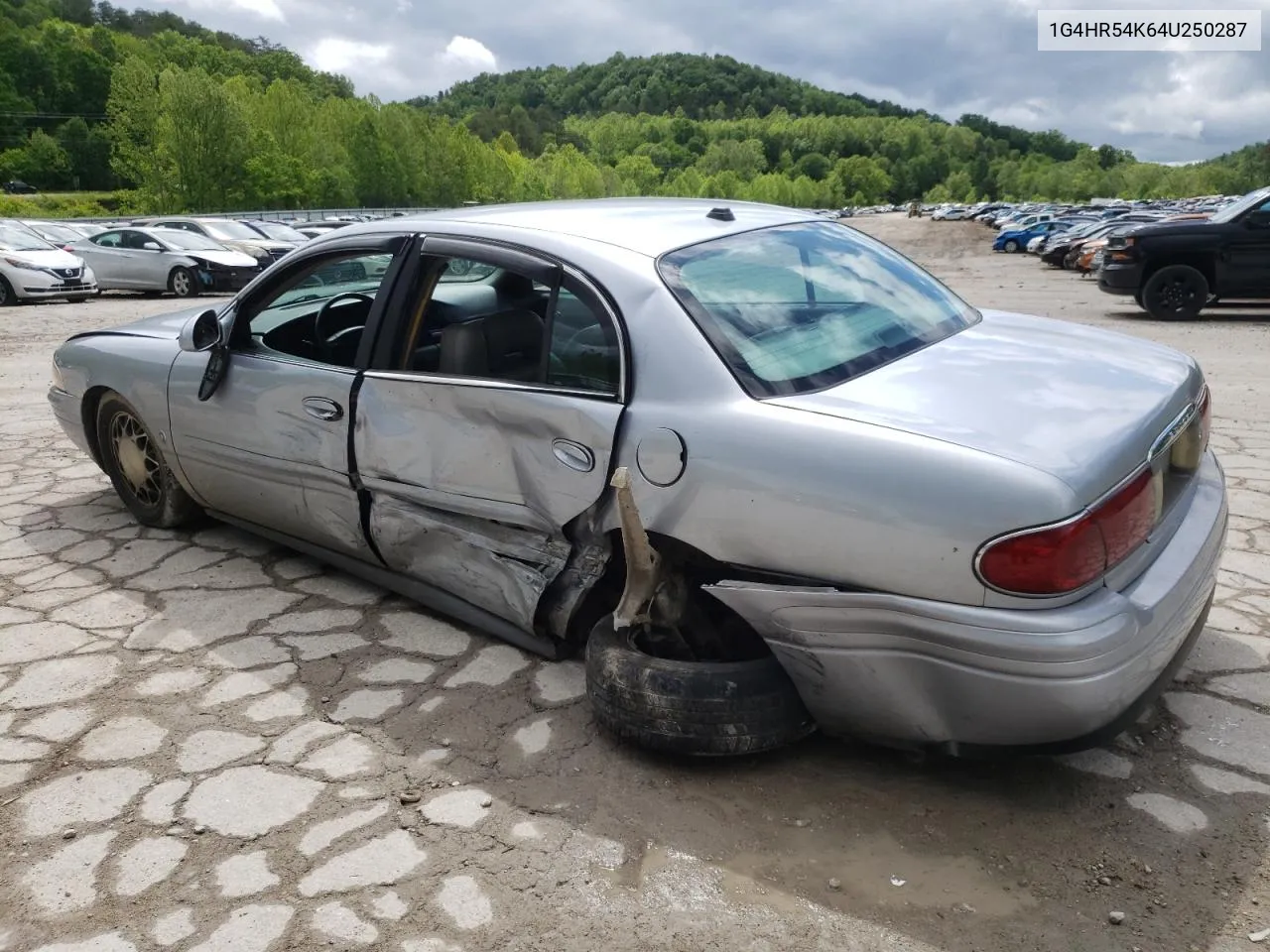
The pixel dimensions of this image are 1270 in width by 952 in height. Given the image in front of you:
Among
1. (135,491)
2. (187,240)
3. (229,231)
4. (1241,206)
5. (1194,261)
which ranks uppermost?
(1241,206)

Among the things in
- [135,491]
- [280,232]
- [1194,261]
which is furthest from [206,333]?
[280,232]

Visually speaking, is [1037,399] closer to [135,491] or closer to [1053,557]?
[1053,557]

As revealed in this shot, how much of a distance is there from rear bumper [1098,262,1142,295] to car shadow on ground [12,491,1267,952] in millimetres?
11029

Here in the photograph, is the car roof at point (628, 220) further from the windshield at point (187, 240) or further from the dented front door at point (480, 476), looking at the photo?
the windshield at point (187, 240)

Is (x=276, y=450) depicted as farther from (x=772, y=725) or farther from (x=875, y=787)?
(x=875, y=787)

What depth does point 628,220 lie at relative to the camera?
3.12m

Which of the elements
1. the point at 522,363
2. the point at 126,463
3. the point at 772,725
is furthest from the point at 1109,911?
the point at 126,463

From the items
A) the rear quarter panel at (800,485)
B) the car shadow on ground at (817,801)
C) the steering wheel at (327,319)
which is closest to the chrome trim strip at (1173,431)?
the rear quarter panel at (800,485)

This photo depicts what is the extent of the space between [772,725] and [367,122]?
68.1 metres

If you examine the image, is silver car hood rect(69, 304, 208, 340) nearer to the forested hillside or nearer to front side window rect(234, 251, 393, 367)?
front side window rect(234, 251, 393, 367)

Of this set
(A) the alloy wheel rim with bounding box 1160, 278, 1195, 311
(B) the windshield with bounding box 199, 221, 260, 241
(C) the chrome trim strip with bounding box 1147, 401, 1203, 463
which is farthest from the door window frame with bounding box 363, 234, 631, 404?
(B) the windshield with bounding box 199, 221, 260, 241

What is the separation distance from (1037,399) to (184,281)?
17.7 m

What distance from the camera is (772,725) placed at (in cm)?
251

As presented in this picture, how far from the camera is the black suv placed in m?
11.5
